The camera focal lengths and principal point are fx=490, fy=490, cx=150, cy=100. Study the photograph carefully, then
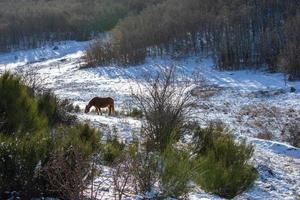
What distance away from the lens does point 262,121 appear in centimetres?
2008

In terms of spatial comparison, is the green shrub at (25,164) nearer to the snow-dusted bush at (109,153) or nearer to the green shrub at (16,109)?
the green shrub at (16,109)

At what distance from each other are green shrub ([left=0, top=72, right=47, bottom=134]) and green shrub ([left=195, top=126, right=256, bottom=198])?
2711 millimetres

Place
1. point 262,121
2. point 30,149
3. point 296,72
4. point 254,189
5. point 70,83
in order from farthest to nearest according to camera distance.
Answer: point 70,83 → point 296,72 → point 262,121 → point 254,189 → point 30,149

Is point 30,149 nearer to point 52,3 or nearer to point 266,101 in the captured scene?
point 266,101

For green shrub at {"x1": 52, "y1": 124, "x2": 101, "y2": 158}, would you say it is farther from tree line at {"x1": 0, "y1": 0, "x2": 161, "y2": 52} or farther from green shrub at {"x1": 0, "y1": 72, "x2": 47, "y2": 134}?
tree line at {"x1": 0, "y1": 0, "x2": 161, "y2": 52}

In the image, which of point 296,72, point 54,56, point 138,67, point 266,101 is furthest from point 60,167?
point 54,56

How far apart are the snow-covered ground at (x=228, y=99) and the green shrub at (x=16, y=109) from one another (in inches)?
61.0

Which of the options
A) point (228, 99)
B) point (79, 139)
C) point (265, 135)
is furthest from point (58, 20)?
point (79, 139)

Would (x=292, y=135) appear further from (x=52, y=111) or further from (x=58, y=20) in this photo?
(x=58, y=20)

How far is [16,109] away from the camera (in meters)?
7.67

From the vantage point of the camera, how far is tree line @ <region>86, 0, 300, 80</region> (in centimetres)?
5034

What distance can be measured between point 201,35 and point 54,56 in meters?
24.0

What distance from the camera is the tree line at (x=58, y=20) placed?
8406 centimetres

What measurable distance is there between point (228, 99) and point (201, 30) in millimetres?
28529
